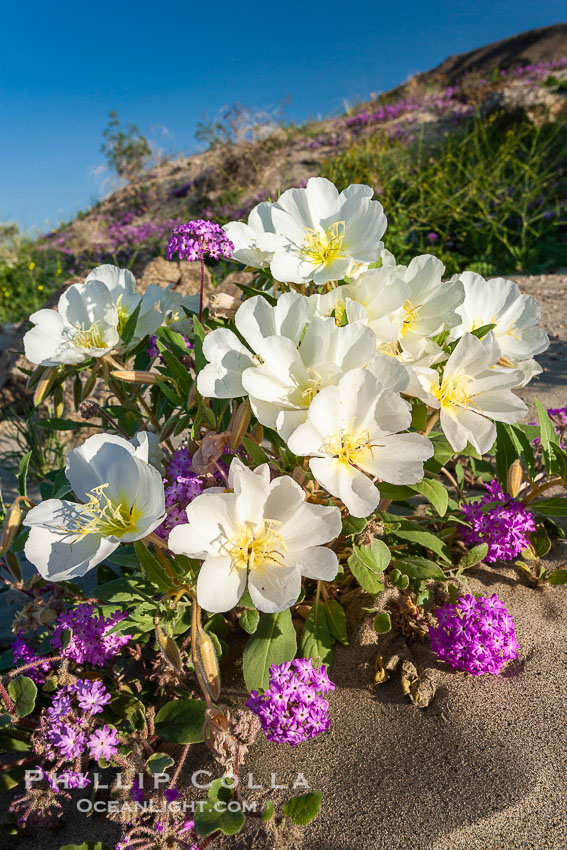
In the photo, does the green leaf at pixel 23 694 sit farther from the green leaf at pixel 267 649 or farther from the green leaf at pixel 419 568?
the green leaf at pixel 419 568

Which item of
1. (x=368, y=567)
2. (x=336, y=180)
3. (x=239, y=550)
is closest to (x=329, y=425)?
(x=239, y=550)

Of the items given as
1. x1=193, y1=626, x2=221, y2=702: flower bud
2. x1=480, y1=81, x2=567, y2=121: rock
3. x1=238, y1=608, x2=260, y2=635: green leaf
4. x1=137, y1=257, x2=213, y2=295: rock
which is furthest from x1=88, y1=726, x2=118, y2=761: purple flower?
x1=480, y1=81, x2=567, y2=121: rock

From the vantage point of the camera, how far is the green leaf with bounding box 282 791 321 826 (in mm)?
1067

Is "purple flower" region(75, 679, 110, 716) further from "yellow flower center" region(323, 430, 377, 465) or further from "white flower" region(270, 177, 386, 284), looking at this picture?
"white flower" region(270, 177, 386, 284)

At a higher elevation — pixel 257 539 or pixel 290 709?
pixel 257 539

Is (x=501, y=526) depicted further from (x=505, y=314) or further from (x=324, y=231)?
(x=324, y=231)

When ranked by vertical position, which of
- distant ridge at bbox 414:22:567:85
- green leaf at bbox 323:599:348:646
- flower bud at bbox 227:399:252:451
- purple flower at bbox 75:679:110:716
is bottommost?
green leaf at bbox 323:599:348:646

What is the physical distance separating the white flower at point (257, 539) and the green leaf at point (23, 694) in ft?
2.23

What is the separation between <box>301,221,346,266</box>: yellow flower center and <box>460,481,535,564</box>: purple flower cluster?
0.86 metres

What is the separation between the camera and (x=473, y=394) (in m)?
1.16

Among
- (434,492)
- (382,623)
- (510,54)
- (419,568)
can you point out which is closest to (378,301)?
(434,492)

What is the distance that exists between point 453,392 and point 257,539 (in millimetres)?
508

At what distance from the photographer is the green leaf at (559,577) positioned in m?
1.62

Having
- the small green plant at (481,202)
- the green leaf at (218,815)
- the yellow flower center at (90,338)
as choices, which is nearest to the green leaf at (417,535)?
the green leaf at (218,815)
